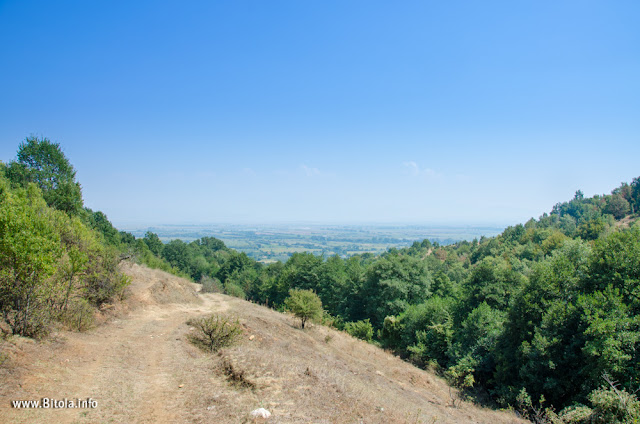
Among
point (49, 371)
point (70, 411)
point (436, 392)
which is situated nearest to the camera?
point (70, 411)

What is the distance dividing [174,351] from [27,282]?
5.76 meters

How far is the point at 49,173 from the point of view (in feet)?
116

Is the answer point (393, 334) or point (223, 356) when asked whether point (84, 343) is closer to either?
point (223, 356)

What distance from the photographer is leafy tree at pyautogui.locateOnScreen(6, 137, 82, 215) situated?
32438 mm

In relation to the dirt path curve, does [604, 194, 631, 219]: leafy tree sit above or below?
above

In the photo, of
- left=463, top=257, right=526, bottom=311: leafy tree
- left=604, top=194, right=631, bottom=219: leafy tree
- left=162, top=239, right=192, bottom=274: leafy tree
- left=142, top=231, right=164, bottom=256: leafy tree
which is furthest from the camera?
left=604, top=194, right=631, bottom=219: leafy tree

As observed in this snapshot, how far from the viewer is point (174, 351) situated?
41.3ft

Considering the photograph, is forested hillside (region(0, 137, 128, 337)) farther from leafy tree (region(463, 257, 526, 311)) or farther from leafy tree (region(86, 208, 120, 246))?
leafy tree (region(86, 208, 120, 246))

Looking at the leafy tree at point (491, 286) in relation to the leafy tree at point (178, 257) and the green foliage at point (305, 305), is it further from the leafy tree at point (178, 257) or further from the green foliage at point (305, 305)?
the leafy tree at point (178, 257)

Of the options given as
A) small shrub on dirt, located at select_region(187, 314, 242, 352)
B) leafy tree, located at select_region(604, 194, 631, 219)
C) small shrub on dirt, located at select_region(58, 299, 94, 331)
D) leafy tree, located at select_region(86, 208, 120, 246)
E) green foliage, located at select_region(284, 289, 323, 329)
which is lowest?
green foliage, located at select_region(284, 289, 323, 329)

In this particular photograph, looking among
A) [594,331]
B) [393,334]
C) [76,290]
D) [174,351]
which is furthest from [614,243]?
[76,290]

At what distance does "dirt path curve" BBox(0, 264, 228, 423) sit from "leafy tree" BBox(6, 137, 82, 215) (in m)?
25.3

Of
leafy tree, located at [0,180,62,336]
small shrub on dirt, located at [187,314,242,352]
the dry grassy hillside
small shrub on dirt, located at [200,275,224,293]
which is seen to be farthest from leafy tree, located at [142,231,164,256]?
leafy tree, located at [0,180,62,336]

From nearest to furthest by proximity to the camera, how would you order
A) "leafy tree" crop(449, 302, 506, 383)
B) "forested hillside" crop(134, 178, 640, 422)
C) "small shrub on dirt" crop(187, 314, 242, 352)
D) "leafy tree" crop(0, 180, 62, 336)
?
1. "leafy tree" crop(0, 180, 62, 336)
2. "forested hillside" crop(134, 178, 640, 422)
3. "small shrub on dirt" crop(187, 314, 242, 352)
4. "leafy tree" crop(449, 302, 506, 383)
